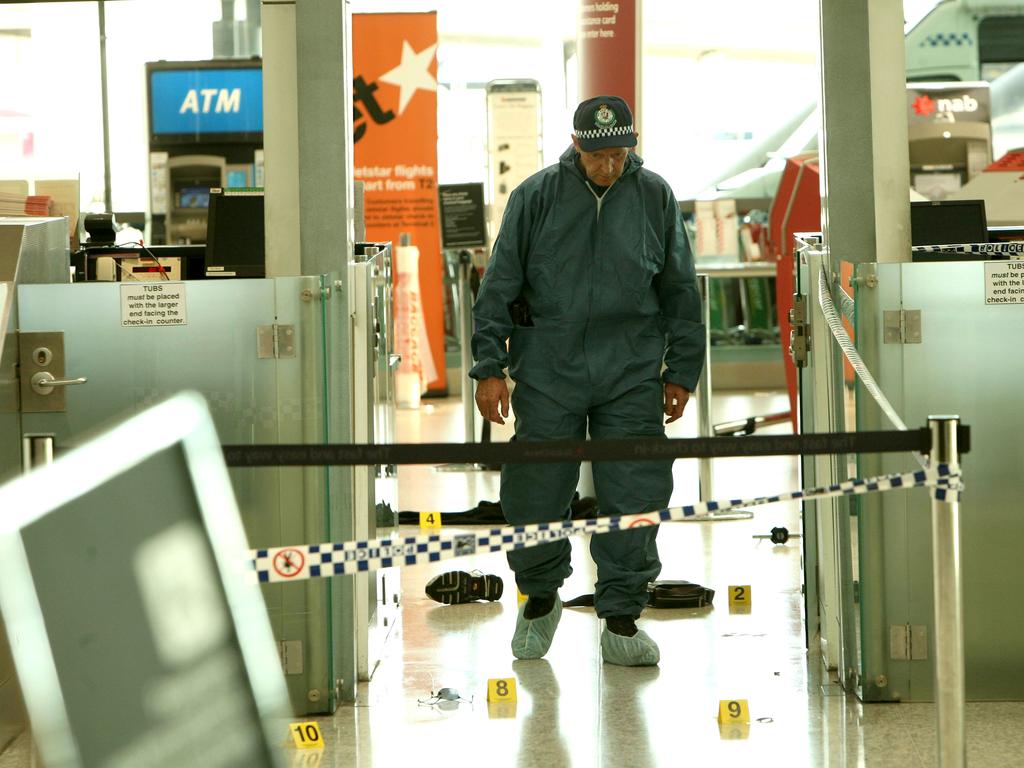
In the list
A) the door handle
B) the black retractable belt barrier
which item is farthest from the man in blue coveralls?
the black retractable belt barrier

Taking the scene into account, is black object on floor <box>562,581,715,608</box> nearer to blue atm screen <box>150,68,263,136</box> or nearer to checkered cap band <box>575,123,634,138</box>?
checkered cap band <box>575,123,634,138</box>

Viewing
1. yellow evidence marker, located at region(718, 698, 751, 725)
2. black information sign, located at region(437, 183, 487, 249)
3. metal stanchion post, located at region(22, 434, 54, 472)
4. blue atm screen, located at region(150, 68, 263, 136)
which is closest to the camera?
metal stanchion post, located at region(22, 434, 54, 472)

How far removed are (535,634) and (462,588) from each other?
0.80m

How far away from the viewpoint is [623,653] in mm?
4508

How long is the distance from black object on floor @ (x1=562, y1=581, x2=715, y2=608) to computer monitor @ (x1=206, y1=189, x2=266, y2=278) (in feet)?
5.70

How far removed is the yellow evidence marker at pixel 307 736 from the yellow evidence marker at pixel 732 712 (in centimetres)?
102

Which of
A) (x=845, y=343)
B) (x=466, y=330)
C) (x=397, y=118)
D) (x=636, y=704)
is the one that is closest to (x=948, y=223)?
(x=845, y=343)

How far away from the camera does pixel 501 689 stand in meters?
4.18

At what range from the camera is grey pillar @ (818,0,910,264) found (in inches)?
161

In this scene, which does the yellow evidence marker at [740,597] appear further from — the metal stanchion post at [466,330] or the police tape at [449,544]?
the metal stanchion post at [466,330]

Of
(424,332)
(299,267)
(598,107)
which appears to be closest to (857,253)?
(598,107)

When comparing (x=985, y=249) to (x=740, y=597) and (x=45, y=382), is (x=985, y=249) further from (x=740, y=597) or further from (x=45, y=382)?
(x=45, y=382)

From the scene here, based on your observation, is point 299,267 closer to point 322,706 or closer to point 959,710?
point 322,706

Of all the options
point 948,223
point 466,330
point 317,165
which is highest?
point 317,165
